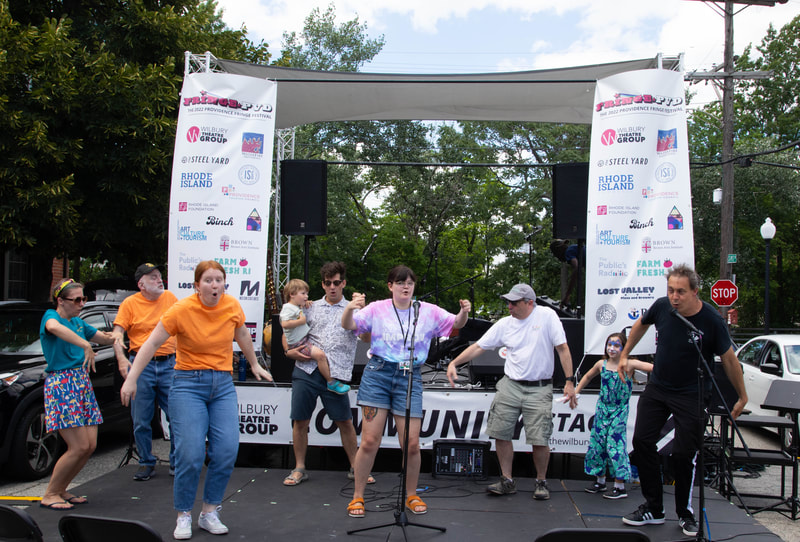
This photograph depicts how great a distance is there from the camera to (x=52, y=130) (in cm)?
980

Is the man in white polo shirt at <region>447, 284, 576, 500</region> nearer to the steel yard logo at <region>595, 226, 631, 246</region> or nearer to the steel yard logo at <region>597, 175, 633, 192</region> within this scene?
the steel yard logo at <region>595, 226, 631, 246</region>

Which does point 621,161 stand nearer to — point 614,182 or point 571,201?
point 614,182

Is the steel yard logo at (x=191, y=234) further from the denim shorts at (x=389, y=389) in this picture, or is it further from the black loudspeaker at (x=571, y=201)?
the black loudspeaker at (x=571, y=201)

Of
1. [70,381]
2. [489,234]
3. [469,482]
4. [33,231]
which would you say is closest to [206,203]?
[70,381]

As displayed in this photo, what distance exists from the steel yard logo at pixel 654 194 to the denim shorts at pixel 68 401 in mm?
5484

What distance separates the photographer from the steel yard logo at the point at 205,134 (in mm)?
6500

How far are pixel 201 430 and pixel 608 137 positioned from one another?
16.4 feet

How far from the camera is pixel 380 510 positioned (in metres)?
4.55

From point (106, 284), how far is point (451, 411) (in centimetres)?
1012

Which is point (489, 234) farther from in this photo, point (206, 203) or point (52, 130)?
point (206, 203)

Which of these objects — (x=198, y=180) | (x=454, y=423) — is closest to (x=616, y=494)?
(x=454, y=423)

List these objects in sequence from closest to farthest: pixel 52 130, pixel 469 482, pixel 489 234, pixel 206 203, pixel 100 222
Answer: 1. pixel 469 482
2. pixel 206 203
3. pixel 52 130
4. pixel 100 222
5. pixel 489 234

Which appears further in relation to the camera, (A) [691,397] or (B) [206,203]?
(B) [206,203]

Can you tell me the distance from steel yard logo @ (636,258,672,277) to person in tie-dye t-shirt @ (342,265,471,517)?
8.70ft
